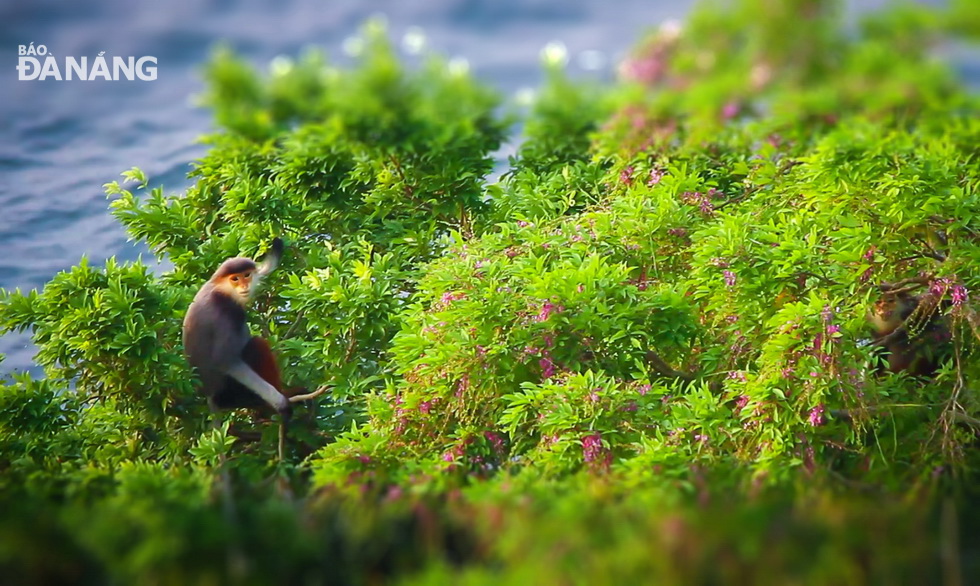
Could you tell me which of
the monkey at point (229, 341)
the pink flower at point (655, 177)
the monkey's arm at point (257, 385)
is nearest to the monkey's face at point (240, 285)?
the monkey at point (229, 341)

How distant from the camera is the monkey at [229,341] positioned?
6.11m

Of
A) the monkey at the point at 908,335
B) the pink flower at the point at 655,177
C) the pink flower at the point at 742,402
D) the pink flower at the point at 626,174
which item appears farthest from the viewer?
the pink flower at the point at 626,174

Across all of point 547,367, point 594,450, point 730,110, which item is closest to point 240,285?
point 547,367

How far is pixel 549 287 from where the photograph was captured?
17.7ft

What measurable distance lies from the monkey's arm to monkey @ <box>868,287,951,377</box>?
3.06m

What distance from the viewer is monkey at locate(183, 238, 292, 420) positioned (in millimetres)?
6105

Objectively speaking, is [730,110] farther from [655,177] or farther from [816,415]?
[816,415]

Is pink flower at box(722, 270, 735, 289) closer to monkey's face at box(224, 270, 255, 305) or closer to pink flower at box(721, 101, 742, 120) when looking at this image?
pink flower at box(721, 101, 742, 120)

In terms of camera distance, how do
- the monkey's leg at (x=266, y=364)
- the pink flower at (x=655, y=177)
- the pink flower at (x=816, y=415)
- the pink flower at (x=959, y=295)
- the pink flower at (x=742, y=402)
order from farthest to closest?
the pink flower at (x=655, y=177) < the monkey's leg at (x=266, y=364) < the pink flower at (x=959, y=295) < the pink flower at (x=742, y=402) < the pink flower at (x=816, y=415)

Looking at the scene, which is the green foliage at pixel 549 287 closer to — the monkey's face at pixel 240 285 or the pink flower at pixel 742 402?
the pink flower at pixel 742 402

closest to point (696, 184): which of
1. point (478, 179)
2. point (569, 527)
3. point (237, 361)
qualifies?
point (478, 179)

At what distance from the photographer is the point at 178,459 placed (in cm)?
596

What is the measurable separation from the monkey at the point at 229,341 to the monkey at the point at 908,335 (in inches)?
123

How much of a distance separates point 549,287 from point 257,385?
1.73 m
